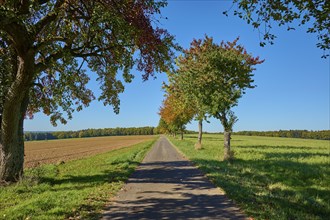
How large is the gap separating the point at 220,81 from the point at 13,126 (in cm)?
1445

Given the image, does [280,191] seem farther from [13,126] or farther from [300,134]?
[300,134]

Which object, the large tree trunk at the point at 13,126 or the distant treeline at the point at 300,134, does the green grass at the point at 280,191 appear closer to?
the large tree trunk at the point at 13,126

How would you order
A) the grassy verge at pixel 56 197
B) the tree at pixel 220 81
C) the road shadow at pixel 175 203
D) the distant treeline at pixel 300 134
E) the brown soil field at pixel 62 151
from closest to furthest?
the road shadow at pixel 175 203, the grassy verge at pixel 56 197, the tree at pixel 220 81, the brown soil field at pixel 62 151, the distant treeline at pixel 300 134

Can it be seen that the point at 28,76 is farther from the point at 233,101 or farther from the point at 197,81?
the point at 233,101

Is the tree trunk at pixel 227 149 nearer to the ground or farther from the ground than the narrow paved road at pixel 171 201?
farther from the ground

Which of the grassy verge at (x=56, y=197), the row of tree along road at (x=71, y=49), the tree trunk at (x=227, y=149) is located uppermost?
the row of tree along road at (x=71, y=49)

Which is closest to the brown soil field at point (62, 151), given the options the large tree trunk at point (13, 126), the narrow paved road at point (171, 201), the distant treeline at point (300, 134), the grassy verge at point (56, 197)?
the large tree trunk at point (13, 126)

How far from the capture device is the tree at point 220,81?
873 inches

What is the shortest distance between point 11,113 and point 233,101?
1526cm

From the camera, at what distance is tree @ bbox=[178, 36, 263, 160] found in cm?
2217

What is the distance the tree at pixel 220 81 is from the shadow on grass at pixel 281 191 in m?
5.57

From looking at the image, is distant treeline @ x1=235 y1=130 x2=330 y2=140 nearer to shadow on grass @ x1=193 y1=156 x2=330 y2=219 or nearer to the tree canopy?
shadow on grass @ x1=193 y1=156 x2=330 y2=219

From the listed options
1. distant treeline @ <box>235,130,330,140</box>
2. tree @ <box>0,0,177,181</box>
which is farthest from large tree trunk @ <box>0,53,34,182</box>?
distant treeline @ <box>235,130,330,140</box>

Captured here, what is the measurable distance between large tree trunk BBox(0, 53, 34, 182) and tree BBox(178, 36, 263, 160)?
1297cm
